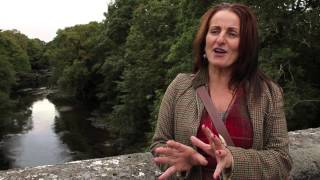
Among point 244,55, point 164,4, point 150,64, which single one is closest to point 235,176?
point 244,55

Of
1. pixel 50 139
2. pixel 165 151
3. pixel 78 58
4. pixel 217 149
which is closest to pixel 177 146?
pixel 165 151

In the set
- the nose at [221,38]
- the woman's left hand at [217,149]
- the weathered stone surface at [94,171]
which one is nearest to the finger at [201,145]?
the woman's left hand at [217,149]

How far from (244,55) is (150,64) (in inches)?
1058

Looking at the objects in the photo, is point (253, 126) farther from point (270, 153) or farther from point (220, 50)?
point (220, 50)

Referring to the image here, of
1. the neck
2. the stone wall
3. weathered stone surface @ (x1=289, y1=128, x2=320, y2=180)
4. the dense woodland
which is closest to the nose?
the neck

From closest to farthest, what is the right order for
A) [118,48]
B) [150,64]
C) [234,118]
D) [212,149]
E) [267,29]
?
[212,149], [234,118], [267,29], [150,64], [118,48]

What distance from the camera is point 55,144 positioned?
3466 cm

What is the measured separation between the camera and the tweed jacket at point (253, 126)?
2.12m

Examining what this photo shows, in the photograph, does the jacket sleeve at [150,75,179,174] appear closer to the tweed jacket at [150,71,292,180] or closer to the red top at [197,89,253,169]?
the tweed jacket at [150,71,292,180]

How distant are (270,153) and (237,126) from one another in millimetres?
197

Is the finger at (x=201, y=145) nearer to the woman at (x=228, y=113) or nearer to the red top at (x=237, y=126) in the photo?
the woman at (x=228, y=113)

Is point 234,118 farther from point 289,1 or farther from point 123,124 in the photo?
point 123,124

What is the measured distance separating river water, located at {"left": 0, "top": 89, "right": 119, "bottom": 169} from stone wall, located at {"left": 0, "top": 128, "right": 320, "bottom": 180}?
2659 cm

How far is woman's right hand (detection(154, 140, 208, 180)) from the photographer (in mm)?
2070
